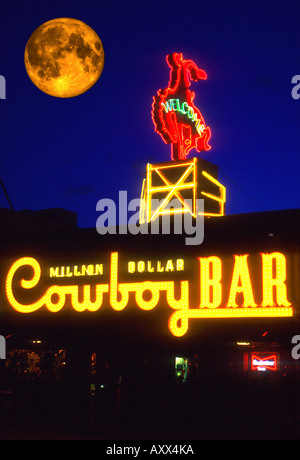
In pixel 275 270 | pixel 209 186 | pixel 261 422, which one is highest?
pixel 209 186

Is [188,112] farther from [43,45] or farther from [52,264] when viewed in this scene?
[43,45]

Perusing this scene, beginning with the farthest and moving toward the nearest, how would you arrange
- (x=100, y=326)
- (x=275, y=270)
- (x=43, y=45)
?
1. (x=100, y=326)
2. (x=275, y=270)
3. (x=43, y=45)

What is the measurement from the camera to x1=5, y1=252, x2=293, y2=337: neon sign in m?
12.1

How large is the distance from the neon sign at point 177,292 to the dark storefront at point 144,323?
26 mm

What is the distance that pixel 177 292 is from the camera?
43.5ft

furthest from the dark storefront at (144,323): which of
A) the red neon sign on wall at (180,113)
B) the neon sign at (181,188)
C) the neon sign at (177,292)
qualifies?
the red neon sign on wall at (180,113)

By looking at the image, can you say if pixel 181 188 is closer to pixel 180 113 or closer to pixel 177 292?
pixel 180 113

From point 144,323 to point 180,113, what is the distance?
614 centimetres

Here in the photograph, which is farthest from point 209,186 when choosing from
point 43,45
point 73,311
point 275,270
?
point 43,45

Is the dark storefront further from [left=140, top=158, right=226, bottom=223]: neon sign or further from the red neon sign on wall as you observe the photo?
the red neon sign on wall

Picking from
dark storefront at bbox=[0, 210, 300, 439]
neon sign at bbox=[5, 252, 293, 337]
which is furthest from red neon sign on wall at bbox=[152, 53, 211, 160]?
neon sign at bbox=[5, 252, 293, 337]
